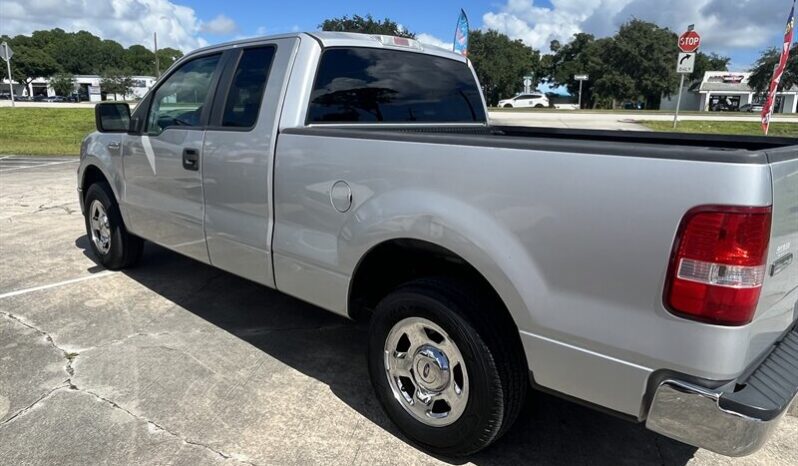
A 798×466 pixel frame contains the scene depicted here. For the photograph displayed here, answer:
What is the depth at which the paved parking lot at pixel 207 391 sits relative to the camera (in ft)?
9.21

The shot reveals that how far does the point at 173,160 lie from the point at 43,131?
19.3 m

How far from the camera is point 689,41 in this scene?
14562 millimetres

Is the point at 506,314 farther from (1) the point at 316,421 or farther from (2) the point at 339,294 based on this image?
(1) the point at 316,421

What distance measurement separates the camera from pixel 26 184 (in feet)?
33.9

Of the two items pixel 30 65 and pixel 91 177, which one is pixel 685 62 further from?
pixel 30 65

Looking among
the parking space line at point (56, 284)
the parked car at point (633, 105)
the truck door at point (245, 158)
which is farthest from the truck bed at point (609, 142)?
the parked car at point (633, 105)

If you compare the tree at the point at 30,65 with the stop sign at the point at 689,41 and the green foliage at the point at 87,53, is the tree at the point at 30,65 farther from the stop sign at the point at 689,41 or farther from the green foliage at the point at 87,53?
the stop sign at the point at 689,41

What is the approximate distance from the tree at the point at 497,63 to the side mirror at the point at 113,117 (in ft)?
228

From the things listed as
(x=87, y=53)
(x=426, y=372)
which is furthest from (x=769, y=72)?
(x=87, y=53)

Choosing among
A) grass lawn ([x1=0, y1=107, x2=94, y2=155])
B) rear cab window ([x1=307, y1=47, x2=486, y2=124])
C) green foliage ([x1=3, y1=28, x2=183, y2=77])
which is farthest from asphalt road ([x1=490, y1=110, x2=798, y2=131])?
green foliage ([x1=3, y1=28, x2=183, y2=77])

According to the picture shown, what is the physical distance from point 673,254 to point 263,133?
2.27 metres

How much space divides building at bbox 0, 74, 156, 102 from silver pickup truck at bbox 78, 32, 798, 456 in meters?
90.6

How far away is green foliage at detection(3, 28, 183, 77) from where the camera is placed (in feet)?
398

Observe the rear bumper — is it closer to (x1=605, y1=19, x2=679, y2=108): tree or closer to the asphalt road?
the asphalt road
